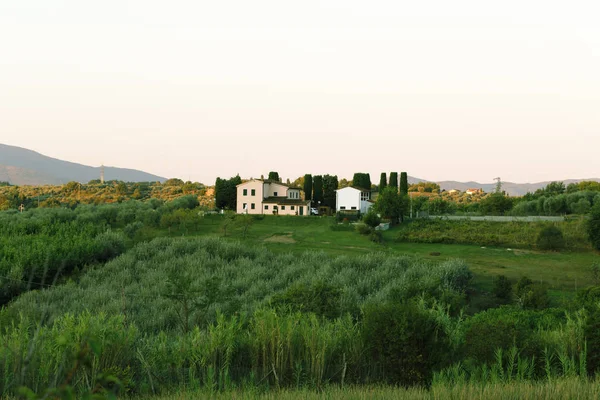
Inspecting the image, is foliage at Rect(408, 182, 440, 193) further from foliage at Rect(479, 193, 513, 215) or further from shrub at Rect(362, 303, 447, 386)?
shrub at Rect(362, 303, 447, 386)

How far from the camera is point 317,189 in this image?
64.6m

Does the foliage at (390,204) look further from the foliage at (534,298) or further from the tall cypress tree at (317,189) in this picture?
the foliage at (534,298)

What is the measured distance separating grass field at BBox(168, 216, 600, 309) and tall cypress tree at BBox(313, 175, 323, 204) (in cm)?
1034

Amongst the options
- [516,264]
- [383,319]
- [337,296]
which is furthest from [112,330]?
[516,264]

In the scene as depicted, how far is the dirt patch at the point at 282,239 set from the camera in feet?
141

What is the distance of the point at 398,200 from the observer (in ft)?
164

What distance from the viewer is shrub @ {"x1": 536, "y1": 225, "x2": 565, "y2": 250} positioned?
37.4 metres

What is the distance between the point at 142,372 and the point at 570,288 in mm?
26768

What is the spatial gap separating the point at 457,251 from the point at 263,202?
2811cm

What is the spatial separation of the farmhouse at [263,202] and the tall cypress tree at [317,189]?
3216 mm

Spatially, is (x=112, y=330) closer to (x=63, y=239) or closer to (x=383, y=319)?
(x=383, y=319)

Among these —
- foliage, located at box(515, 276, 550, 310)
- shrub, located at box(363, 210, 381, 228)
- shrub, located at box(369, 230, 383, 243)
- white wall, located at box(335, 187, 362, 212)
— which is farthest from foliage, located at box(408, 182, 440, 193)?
foliage, located at box(515, 276, 550, 310)

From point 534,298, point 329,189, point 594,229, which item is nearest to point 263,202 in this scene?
point 329,189

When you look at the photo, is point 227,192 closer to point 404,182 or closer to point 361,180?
point 361,180
